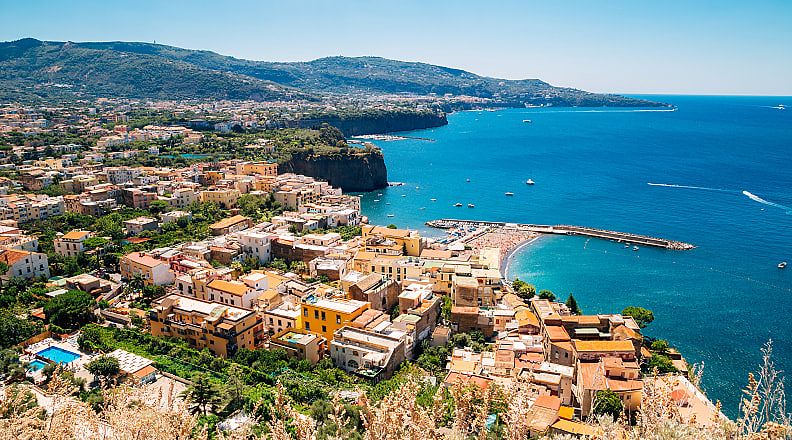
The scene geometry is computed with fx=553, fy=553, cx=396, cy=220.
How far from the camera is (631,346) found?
19609 millimetres

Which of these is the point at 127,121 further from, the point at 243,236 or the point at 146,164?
the point at 243,236

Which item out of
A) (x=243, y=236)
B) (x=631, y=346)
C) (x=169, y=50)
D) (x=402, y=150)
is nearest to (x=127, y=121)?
(x=402, y=150)

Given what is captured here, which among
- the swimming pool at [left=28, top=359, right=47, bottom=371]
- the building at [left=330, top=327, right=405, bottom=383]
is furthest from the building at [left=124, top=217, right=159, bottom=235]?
the building at [left=330, top=327, right=405, bottom=383]

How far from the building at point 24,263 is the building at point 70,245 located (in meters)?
2.03

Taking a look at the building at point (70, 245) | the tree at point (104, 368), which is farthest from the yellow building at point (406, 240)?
the tree at point (104, 368)

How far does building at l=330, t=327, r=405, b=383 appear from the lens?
710 inches

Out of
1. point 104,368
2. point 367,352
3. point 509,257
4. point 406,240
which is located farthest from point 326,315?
point 509,257

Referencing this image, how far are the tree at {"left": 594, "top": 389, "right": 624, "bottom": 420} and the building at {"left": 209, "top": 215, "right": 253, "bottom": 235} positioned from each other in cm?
2222

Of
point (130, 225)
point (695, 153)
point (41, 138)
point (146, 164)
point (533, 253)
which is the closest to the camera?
point (130, 225)

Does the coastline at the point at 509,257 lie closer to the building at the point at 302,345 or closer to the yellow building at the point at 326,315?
the yellow building at the point at 326,315

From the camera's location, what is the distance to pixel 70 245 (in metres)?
27.6

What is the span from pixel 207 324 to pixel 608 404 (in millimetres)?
13455

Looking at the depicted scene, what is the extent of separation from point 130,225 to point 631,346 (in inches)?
1042

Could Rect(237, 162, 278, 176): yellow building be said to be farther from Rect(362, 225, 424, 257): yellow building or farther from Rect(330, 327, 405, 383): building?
Rect(330, 327, 405, 383): building
